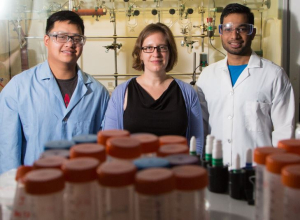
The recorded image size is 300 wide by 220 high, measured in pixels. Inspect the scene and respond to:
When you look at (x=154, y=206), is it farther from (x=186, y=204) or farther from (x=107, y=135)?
(x=107, y=135)

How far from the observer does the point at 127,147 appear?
71 cm

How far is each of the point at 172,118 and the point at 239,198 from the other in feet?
2.35

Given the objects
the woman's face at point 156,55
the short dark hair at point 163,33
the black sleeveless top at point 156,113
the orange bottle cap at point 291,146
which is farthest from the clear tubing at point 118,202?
the short dark hair at point 163,33

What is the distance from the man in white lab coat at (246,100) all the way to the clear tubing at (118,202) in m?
1.25

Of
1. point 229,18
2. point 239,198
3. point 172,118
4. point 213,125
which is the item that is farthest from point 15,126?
point 229,18

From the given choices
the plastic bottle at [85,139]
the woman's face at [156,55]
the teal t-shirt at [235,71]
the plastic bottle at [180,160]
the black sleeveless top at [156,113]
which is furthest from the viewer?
the teal t-shirt at [235,71]

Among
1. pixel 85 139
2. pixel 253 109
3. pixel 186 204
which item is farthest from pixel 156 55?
pixel 186 204

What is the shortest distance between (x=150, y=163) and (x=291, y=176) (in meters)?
0.28

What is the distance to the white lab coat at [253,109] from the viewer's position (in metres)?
1.83

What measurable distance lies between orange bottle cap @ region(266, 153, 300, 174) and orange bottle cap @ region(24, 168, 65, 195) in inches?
17.3

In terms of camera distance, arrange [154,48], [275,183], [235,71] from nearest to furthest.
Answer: [275,183] < [154,48] < [235,71]

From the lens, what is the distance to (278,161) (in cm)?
69

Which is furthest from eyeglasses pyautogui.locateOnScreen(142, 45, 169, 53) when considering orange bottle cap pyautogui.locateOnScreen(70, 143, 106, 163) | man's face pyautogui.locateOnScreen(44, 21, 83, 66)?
orange bottle cap pyautogui.locateOnScreen(70, 143, 106, 163)

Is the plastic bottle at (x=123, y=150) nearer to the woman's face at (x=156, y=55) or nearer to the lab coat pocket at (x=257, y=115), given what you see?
the woman's face at (x=156, y=55)
